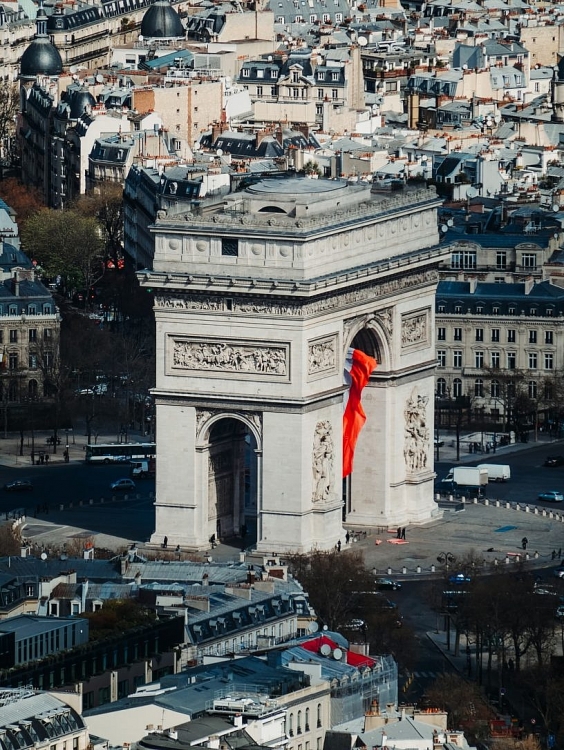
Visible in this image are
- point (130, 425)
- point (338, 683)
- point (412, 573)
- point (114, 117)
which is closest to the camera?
point (338, 683)

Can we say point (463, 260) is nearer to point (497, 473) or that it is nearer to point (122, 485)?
point (497, 473)

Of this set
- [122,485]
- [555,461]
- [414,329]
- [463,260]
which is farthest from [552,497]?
[463,260]

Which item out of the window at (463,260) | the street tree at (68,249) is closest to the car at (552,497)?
the window at (463,260)

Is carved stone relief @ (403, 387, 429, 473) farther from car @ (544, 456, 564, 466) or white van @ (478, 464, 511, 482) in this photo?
car @ (544, 456, 564, 466)

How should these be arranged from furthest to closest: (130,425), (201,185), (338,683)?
1. (201,185)
2. (130,425)
3. (338,683)

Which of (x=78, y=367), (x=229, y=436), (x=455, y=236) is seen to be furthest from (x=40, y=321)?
(x=229, y=436)

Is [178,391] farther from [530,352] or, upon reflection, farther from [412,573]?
[530,352]

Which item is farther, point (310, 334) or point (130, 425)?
point (130, 425)
